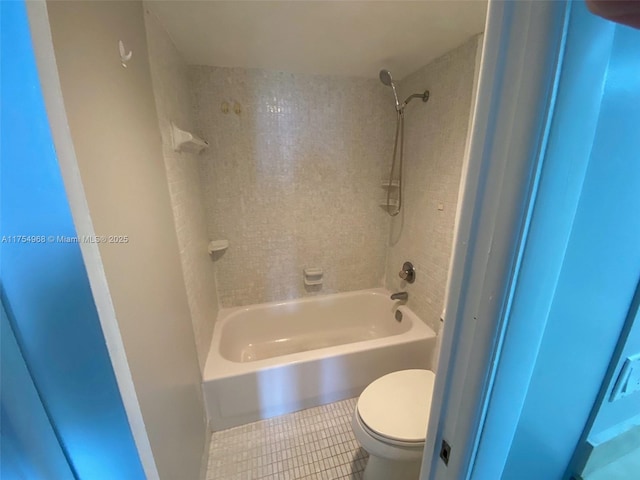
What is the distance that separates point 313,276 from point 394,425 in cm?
128

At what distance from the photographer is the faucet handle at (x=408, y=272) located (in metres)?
1.89

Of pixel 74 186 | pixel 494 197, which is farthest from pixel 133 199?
pixel 494 197

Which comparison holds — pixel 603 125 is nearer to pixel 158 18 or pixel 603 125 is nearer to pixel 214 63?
pixel 158 18

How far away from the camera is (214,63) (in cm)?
163

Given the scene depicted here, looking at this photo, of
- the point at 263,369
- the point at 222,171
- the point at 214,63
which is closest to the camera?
the point at 263,369

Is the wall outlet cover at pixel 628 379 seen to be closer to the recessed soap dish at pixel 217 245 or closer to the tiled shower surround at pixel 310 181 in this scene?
the tiled shower surround at pixel 310 181

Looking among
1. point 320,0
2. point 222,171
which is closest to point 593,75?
point 320,0

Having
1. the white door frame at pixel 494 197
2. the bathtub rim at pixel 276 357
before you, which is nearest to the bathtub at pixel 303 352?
the bathtub rim at pixel 276 357

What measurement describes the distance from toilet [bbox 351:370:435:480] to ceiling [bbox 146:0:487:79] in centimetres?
168

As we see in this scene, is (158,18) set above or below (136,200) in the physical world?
above

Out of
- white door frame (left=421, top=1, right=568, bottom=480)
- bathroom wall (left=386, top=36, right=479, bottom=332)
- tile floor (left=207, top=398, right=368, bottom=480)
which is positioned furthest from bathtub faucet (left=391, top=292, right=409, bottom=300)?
white door frame (left=421, top=1, right=568, bottom=480)

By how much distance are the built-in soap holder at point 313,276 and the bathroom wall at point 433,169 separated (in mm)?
682

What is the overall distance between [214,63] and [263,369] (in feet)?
6.28

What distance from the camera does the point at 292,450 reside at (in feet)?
4.40
